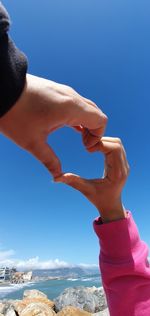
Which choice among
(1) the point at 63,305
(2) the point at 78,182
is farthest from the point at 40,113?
(1) the point at 63,305

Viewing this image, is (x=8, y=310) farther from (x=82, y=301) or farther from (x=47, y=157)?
(x=47, y=157)

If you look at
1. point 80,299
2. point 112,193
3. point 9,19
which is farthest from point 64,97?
point 80,299

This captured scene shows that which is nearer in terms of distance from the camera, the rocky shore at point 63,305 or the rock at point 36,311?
the rock at point 36,311

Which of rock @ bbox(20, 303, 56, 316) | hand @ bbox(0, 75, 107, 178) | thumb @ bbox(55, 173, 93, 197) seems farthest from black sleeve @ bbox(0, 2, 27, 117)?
rock @ bbox(20, 303, 56, 316)

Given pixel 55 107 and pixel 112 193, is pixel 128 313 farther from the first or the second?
pixel 55 107

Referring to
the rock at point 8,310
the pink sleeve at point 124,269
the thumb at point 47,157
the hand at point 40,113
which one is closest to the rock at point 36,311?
the rock at point 8,310

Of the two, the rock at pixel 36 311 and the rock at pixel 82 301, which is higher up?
the rock at pixel 36 311

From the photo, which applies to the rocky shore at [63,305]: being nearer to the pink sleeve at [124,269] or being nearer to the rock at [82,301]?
the rock at [82,301]
